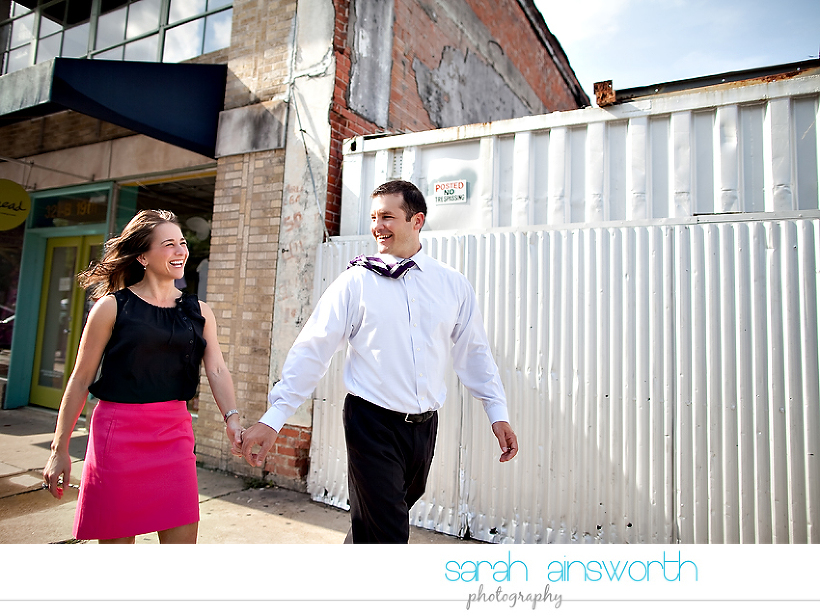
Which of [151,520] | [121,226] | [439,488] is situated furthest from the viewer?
[121,226]

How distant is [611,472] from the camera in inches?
133

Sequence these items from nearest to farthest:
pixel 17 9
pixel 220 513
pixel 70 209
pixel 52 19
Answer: pixel 220 513 → pixel 70 209 → pixel 52 19 → pixel 17 9

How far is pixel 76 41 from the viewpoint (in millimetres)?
7305

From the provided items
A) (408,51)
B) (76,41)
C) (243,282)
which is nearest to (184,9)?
(76,41)

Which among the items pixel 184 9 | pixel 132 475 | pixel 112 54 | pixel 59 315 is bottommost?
pixel 132 475

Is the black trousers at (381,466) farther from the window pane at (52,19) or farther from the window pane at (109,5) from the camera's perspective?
the window pane at (52,19)

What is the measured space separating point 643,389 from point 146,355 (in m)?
2.92

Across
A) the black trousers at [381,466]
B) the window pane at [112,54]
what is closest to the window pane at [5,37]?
the window pane at [112,54]

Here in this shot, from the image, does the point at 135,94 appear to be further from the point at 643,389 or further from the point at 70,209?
the point at 643,389

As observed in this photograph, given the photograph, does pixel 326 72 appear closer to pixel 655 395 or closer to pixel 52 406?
pixel 655 395

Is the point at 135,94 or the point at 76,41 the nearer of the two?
the point at 135,94

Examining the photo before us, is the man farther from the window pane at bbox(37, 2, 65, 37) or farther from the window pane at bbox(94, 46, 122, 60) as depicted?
the window pane at bbox(37, 2, 65, 37)
